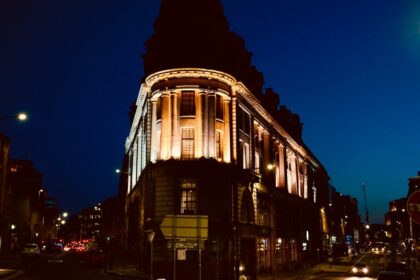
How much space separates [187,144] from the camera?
3931 centimetres

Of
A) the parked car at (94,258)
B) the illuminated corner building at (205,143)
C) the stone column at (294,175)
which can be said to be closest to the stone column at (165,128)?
the illuminated corner building at (205,143)

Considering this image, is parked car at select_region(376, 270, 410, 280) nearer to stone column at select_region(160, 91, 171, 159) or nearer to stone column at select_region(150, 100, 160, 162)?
stone column at select_region(160, 91, 171, 159)

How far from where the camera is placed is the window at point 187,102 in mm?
39719

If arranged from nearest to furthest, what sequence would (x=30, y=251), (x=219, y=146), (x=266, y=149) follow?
(x=219, y=146) → (x=30, y=251) → (x=266, y=149)

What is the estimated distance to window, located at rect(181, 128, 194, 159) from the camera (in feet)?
128

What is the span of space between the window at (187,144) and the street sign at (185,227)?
22374 mm

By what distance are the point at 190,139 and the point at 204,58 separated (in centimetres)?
707

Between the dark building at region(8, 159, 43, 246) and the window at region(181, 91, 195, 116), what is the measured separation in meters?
66.8

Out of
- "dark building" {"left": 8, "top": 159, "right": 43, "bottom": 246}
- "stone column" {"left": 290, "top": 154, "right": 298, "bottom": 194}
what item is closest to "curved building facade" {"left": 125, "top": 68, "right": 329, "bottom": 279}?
"stone column" {"left": 290, "top": 154, "right": 298, "bottom": 194}

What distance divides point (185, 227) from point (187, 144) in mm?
22985

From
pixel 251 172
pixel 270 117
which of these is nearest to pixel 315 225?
pixel 270 117

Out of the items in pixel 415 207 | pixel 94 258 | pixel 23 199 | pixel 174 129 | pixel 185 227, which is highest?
pixel 174 129

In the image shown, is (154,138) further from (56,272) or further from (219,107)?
(56,272)

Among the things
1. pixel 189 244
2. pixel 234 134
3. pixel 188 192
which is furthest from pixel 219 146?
pixel 189 244
